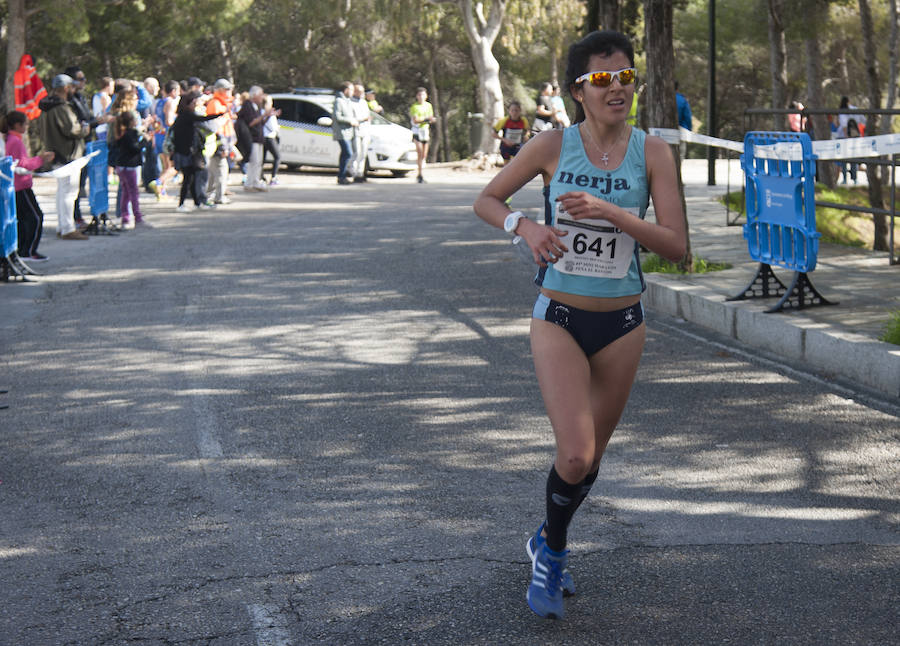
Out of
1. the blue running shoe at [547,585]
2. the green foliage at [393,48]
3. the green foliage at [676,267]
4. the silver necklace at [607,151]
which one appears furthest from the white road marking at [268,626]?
the green foliage at [393,48]

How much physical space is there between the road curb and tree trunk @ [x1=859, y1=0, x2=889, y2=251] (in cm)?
257

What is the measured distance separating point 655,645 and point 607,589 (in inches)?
20.2

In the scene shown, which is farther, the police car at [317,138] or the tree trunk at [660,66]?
the police car at [317,138]

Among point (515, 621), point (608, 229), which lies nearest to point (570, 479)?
point (515, 621)

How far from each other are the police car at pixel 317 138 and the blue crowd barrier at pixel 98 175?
10.6 m

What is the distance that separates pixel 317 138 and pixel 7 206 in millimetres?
15417

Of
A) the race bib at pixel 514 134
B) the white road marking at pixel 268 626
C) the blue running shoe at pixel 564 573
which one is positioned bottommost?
the white road marking at pixel 268 626

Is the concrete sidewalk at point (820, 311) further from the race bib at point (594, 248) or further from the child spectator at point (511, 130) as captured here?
the child spectator at point (511, 130)

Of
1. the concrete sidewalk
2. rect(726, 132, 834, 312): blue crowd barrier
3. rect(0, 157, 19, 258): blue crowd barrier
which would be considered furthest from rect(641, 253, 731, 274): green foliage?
rect(0, 157, 19, 258): blue crowd barrier

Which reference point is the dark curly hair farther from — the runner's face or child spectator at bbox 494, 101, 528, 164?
child spectator at bbox 494, 101, 528, 164

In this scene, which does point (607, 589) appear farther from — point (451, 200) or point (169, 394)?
point (451, 200)

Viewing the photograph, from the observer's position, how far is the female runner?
4.14m

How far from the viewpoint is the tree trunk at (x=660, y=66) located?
1213 cm

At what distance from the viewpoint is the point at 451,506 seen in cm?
547
